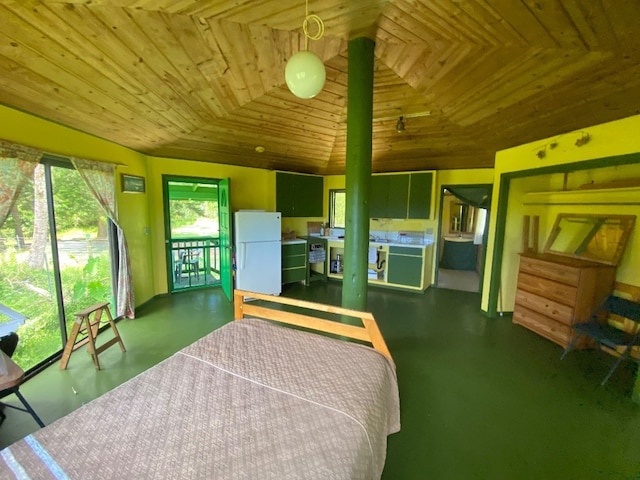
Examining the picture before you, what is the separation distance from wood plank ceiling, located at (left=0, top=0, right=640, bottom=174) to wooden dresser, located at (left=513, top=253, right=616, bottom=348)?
4.72 feet

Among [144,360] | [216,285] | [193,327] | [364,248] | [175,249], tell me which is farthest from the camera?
[216,285]

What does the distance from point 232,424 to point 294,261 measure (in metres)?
3.96

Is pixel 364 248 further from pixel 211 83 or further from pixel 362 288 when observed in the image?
pixel 211 83

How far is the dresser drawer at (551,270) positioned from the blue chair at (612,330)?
0.33 meters

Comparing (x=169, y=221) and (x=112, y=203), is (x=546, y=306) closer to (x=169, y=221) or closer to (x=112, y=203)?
(x=112, y=203)

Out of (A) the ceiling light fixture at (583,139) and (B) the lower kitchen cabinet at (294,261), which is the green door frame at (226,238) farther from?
(A) the ceiling light fixture at (583,139)

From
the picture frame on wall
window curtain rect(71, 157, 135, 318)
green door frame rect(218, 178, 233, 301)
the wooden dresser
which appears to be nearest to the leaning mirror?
the wooden dresser

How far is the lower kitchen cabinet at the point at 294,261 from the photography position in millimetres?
4969

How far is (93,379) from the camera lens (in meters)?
2.37

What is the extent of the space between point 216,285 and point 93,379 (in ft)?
9.02

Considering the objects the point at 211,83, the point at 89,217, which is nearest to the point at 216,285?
the point at 89,217

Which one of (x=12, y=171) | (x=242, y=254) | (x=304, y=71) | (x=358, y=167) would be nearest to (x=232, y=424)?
(x=304, y=71)

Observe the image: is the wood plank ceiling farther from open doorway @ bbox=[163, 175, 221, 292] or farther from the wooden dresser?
open doorway @ bbox=[163, 175, 221, 292]

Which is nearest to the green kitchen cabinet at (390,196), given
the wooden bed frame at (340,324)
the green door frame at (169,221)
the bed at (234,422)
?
the green door frame at (169,221)
